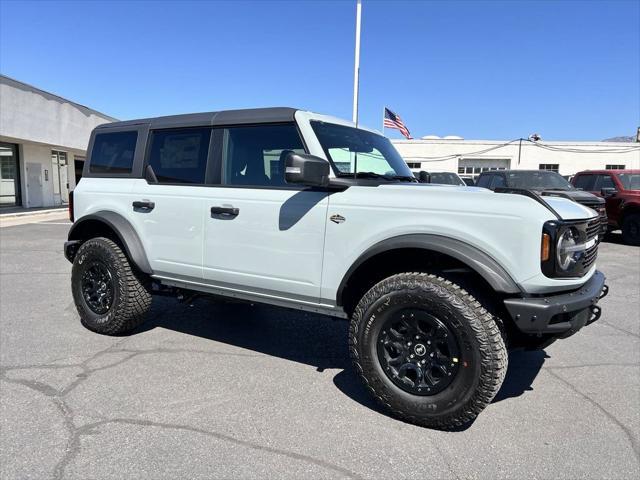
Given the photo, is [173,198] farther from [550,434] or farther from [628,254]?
[628,254]

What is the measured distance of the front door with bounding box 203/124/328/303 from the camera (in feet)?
11.3

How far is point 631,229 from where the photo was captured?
12.2 m

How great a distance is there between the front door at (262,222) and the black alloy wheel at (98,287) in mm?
1216

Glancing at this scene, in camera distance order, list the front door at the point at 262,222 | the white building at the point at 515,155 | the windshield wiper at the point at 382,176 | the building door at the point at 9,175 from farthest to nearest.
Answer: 1. the white building at the point at 515,155
2. the building door at the point at 9,175
3. the windshield wiper at the point at 382,176
4. the front door at the point at 262,222

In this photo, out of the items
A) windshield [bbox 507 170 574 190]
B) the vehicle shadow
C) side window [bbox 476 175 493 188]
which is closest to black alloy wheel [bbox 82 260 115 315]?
the vehicle shadow

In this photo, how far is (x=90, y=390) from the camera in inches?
135

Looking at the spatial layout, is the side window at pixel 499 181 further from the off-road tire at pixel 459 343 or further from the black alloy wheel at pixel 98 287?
the black alloy wheel at pixel 98 287

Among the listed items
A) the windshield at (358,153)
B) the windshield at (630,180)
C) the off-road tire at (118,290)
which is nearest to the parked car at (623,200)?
the windshield at (630,180)

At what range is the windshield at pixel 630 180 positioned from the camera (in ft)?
40.2

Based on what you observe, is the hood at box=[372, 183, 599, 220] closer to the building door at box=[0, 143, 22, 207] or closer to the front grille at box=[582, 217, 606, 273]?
the front grille at box=[582, 217, 606, 273]

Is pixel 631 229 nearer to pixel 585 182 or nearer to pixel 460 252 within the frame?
pixel 585 182

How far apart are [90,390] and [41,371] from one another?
63cm

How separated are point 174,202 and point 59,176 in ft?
78.6

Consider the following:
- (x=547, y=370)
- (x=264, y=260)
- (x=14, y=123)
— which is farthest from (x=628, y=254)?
(x=14, y=123)
